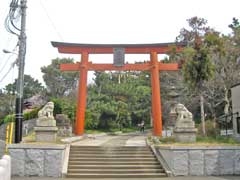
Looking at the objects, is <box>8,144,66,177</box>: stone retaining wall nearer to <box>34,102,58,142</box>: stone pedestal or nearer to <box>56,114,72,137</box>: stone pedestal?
<box>34,102,58,142</box>: stone pedestal

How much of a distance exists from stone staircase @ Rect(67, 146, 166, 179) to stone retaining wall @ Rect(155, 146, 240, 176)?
0.71 metres

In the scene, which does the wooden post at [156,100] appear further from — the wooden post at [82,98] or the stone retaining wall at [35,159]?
the stone retaining wall at [35,159]

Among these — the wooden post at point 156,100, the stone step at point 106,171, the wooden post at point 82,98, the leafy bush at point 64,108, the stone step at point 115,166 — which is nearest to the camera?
the stone step at point 106,171

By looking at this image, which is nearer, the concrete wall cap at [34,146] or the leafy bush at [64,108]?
the concrete wall cap at [34,146]

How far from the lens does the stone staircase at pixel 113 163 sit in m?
12.6

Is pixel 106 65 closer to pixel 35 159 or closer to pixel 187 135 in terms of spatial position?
pixel 187 135

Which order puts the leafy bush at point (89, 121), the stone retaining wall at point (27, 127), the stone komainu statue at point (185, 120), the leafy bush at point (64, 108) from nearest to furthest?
1. the stone komainu statue at point (185, 120)
2. the stone retaining wall at point (27, 127)
3. the leafy bush at point (64, 108)
4. the leafy bush at point (89, 121)

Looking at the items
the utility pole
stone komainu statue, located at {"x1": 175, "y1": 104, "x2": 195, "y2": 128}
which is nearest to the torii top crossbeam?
the utility pole

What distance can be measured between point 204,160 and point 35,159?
6.44 m

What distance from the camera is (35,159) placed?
12828mm

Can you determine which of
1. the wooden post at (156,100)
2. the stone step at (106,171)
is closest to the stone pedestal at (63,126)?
the wooden post at (156,100)

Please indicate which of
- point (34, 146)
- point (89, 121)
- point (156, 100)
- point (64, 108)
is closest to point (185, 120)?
point (34, 146)

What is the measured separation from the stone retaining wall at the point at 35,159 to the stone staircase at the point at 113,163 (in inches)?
28.5

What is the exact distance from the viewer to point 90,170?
12852 mm
